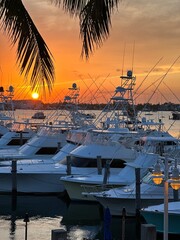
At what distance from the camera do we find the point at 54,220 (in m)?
23.5

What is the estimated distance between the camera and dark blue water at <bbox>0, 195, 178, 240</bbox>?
2077 centimetres

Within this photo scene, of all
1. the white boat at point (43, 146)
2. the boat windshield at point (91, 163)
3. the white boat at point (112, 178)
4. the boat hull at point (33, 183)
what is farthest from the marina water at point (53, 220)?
the white boat at point (43, 146)

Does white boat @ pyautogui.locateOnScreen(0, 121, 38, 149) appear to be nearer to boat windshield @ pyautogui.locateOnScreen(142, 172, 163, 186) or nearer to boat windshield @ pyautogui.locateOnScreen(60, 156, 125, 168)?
boat windshield @ pyautogui.locateOnScreen(60, 156, 125, 168)

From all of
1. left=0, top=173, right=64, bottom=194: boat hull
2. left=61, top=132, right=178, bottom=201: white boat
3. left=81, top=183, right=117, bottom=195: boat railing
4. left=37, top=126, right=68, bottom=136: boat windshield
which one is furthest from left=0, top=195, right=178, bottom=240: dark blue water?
left=37, top=126, right=68, bottom=136: boat windshield

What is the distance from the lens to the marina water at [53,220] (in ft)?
68.1

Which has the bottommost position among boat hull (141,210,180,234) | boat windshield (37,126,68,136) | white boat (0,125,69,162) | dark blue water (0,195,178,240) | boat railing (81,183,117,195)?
dark blue water (0,195,178,240)

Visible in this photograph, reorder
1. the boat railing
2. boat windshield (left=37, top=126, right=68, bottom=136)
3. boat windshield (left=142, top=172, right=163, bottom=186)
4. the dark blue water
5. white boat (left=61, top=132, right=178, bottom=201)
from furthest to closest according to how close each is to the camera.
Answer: boat windshield (left=37, top=126, right=68, bottom=136) → white boat (left=61, top=132, right=178, bottom=201) → the boat railing → boat windshield (left=142, top=172, right=163, bottom=186) → the dark blue water

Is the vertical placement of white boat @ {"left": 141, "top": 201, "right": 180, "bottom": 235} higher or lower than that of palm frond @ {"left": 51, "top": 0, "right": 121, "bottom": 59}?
lower

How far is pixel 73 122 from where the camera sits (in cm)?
4084

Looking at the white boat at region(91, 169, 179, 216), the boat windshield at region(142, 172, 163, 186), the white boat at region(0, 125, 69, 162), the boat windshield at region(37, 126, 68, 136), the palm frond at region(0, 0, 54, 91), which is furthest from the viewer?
the boat windshield at region(37, 126, 68, 136)

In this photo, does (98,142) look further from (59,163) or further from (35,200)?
(35,200)

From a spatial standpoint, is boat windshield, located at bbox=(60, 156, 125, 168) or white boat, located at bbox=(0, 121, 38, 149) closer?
boat windshield, located at bbox=(60, 156, 125, 168)

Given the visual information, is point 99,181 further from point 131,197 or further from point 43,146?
point 43,146

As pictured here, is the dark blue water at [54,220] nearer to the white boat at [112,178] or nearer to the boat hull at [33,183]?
the boat hull at [33,183]
